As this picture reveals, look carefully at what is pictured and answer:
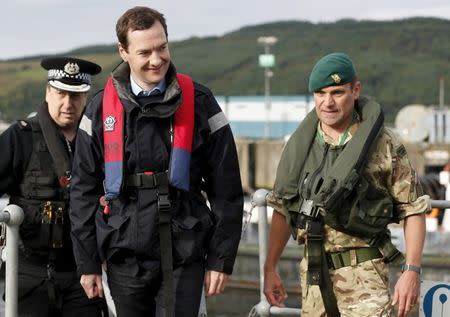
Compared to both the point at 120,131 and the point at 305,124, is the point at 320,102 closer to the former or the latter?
the point at 305,124

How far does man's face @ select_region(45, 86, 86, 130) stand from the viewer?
20.3 feet

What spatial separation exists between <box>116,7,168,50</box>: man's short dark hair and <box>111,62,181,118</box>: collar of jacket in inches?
5.7

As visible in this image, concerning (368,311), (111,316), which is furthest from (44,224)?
(368,311)

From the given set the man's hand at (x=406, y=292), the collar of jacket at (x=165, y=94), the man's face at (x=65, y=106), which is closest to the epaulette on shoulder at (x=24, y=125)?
the man's face at (x=65, y=106)

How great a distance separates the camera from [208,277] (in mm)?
5121

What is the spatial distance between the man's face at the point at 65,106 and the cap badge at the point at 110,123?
117cm

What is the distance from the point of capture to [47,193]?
6113 millimetres

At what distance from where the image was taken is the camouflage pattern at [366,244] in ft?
17.6

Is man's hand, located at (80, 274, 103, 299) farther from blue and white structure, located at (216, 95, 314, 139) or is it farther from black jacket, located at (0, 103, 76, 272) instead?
blue and white structure, located at (216, 95, 314, 139)

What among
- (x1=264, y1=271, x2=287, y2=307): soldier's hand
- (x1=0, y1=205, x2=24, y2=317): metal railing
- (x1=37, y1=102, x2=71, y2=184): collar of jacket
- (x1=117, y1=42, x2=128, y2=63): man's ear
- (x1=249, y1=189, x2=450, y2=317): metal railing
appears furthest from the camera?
(x1=249, y1=189, x2=450, y2=317): metal railing

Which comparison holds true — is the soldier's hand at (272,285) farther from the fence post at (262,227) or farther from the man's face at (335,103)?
the man's face at (335,103)

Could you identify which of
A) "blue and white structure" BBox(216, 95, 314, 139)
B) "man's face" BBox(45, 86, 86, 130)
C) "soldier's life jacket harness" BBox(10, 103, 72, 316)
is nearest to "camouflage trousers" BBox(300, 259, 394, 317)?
"soldier's life jacket harness" BBox(10, 103, 72, 316)

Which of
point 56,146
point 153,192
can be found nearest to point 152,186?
point 153,192

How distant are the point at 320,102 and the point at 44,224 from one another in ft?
5.61
